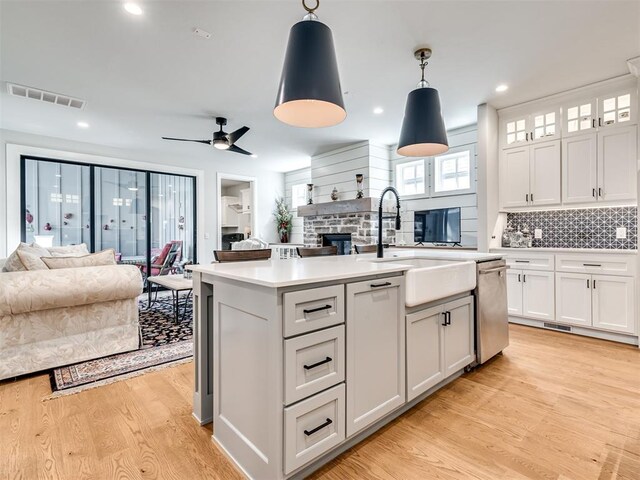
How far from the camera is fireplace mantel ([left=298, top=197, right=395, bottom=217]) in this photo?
5383 mm

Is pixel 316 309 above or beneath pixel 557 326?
above

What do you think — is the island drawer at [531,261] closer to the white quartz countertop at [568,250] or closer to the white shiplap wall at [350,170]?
the white quartz countertop at [568,250]

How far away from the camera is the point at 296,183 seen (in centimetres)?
799

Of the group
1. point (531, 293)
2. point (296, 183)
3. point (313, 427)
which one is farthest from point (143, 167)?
point (531, 293)

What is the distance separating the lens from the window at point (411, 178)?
5289mm

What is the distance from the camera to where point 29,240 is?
507cm

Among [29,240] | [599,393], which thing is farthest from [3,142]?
[599,393]

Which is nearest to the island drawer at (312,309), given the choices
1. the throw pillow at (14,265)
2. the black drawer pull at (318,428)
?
the black drawer pull at (318,428)

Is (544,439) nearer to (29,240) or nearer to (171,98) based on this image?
(171,98)

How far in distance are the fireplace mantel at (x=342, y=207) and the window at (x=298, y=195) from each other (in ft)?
3.79

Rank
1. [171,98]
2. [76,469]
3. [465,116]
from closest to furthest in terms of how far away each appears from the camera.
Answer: [76,469]
[171,98]
[465,116]

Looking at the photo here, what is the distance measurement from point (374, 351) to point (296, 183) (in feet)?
22.0

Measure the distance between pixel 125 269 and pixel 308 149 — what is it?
4.12 metres

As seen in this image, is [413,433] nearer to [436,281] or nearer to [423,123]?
[436,281]
